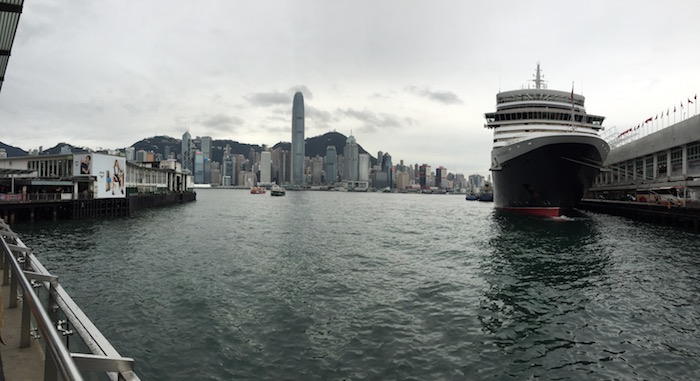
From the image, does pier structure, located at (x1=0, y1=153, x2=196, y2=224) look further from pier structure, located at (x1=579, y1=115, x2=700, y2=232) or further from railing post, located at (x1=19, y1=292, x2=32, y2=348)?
pier structure, located at (x1=579, y1=115, x2=700, y2=232)

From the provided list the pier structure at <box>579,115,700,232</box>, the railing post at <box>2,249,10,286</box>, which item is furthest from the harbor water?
the pier structure at <box>579,115,700,232</box>

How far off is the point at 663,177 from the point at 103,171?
8298 centimetres

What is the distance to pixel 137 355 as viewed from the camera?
10109mm

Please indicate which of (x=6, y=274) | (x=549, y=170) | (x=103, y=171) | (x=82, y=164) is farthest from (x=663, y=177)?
(x=82, y=164)

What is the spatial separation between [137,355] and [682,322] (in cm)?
1796

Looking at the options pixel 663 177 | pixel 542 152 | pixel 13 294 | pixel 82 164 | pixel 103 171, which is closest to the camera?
pixel 13 294

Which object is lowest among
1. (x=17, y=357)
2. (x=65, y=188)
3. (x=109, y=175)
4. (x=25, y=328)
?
(x=17, y=357)

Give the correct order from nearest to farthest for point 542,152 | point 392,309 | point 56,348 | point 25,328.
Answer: point 56,348
point 25,328
point 392,309
point 542,152

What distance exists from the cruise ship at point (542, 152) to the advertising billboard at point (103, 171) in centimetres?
5659

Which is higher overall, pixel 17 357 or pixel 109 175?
pixel 109 175

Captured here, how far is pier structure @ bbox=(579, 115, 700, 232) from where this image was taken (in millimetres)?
41000

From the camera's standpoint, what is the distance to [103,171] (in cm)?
5278

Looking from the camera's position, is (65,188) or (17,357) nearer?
(17,357)

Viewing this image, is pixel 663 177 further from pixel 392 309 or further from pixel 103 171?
pixel 103 171
